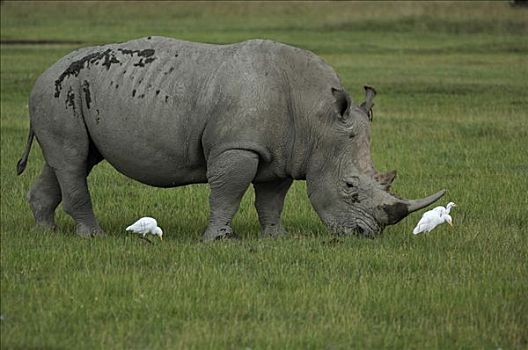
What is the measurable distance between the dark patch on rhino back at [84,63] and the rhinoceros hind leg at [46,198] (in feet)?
3.14

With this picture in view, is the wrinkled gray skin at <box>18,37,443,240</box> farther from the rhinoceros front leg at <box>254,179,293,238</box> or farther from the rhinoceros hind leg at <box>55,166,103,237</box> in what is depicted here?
the rhinoceros front leg at <box>254,179,293,238</box>

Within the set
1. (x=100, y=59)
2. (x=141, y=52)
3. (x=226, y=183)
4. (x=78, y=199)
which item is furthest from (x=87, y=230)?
(x=141, y=52)

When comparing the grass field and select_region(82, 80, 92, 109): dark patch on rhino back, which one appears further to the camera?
select_region(82, 80, 92, 109): dark patch on rhino back

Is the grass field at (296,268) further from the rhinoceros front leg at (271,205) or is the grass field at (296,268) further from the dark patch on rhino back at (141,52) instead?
the dark patch on rhino back at (141,52)

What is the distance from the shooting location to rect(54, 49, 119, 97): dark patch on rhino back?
11398 millimetres

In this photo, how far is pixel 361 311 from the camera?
27.8ft

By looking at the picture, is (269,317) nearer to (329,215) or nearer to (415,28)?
(329,215)

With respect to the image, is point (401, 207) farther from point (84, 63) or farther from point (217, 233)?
point (84, 63)

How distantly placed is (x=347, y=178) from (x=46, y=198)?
3.10 metres

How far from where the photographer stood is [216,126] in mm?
10977

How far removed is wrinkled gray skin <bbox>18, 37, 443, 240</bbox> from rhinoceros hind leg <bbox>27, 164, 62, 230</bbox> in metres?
0.43

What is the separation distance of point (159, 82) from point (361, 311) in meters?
3.70

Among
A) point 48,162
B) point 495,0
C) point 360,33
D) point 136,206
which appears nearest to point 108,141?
point 48,162

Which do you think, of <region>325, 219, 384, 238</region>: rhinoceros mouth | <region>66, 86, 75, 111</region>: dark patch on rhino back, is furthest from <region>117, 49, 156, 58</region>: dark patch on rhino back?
<region>325, 219, 384, 238</region>: rhinoceros mouth
